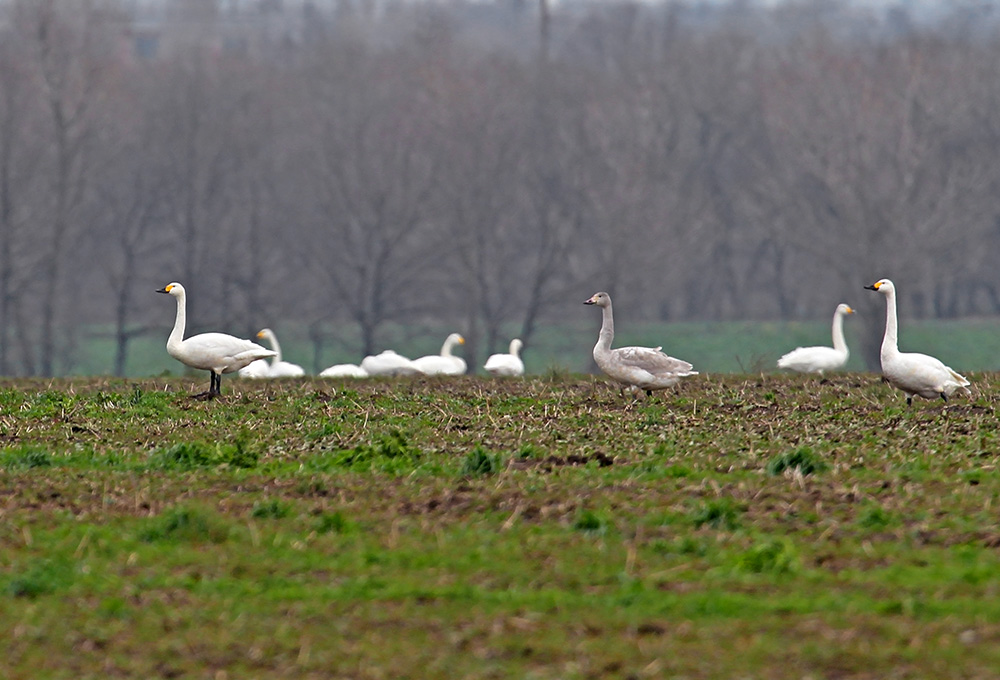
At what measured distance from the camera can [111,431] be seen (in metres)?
16.3

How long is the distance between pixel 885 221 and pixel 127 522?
58022 millimetres

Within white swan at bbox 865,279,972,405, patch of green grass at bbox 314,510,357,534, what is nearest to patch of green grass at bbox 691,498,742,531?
patch of green grass at bbox 314,510,357,534

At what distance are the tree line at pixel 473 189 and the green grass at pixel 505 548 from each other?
50157mm

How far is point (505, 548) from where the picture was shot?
9.69 m

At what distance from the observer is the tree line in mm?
68125

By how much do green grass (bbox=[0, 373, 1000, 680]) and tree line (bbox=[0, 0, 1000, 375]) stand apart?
5016 centimetres

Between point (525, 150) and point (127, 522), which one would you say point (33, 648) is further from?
point (525, 150)

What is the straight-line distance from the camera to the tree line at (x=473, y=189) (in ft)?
224

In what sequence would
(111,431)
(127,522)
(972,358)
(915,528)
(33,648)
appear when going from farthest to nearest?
(972,358) → (111,431) → (127,522) → (915,528) → (33,648)

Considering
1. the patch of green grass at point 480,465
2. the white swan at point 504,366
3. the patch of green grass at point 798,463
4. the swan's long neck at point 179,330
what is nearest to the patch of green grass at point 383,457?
the patch of green grass at point 480,465

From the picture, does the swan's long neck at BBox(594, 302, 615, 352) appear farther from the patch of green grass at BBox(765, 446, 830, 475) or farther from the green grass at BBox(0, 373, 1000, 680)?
the patch of green grass at BBox(765, 446, 830, 475)

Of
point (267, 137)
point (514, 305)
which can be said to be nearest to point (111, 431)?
point (514, 305)

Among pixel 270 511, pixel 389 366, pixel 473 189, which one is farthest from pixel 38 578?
pixel 473 189

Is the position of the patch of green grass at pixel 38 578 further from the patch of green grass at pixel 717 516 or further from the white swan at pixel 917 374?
the white swan at pixel 917 374
